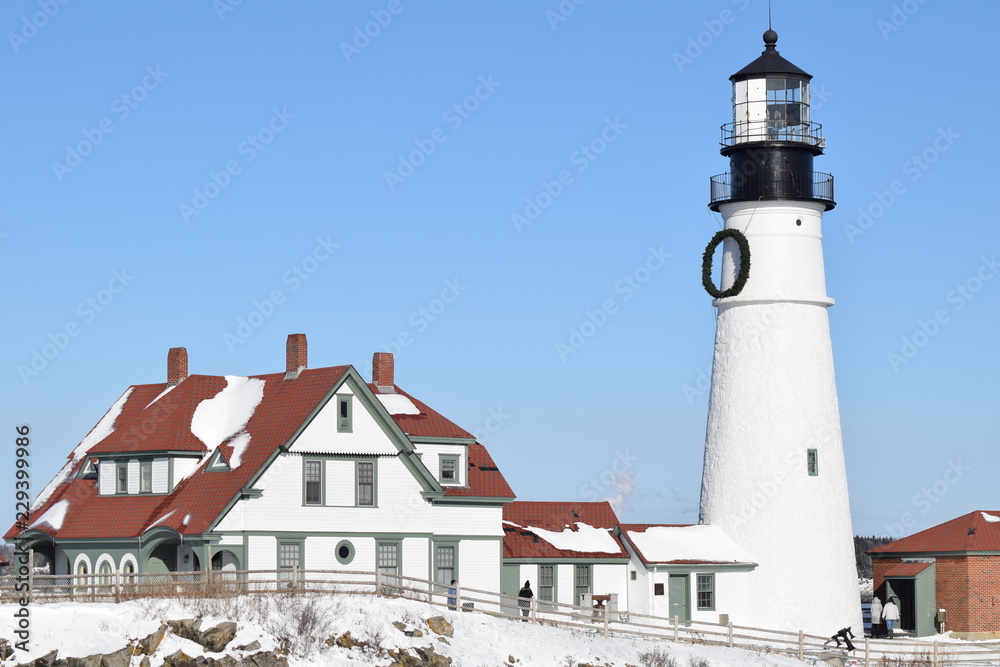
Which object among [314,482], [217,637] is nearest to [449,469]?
[314,482]

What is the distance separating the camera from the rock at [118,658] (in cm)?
3175

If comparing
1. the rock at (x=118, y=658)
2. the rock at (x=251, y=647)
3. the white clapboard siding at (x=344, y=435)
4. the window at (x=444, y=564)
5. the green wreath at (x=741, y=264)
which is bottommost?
the rock at (x=118, y=658)

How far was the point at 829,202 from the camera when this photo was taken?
152 feet

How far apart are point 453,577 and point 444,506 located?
1971 millimetres

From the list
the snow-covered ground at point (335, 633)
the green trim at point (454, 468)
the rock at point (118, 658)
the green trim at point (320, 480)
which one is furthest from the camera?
the green trim at point (454, 468)

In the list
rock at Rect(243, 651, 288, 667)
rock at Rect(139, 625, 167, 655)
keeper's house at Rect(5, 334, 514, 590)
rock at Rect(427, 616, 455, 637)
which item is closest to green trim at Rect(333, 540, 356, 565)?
keeper's house at Rect(5, 334, 514, 590)

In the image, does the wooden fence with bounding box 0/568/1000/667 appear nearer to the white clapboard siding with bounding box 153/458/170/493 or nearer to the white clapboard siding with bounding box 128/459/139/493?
the white clapboard siding with bounding box 128/459/139/493

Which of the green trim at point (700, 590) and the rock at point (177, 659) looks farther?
the green trim at point (700, 590)

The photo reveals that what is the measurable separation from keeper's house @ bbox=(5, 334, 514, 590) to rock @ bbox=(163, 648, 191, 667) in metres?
7.42

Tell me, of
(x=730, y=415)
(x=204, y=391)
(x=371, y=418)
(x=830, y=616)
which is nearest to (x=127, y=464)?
(x=204, y=391)

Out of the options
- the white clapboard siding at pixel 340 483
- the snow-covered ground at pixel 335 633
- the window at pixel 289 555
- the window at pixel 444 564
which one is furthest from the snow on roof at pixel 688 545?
the window at pixel 289 555

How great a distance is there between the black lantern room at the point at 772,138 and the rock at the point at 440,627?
16.7 metres

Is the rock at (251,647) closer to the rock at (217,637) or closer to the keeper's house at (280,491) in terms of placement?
the rock at (217,637)

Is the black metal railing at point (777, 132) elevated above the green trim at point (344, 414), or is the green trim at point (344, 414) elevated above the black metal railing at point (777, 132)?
the black metal railing at point (777, 132)
